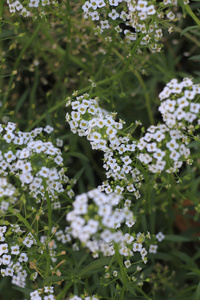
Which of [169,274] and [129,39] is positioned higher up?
[129,39]

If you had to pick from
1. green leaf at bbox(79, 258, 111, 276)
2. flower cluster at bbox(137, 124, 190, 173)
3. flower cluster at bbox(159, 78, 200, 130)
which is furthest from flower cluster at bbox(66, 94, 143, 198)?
green leaf at bbox(79, 258, 111, 276)

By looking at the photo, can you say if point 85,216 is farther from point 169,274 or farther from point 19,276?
point 169,274

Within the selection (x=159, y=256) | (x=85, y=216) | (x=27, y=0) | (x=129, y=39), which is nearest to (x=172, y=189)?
(x=159, y=256)

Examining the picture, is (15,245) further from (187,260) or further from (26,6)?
(26,6)

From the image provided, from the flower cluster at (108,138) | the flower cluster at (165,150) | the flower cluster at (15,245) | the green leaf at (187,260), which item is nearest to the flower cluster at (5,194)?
the flower cluster at (15,245)

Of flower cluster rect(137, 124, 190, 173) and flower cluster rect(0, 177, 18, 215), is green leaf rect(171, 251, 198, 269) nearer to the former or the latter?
flower cluster rect(137, 124, 190, 173)

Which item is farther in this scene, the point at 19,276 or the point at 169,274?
the point at 169,274

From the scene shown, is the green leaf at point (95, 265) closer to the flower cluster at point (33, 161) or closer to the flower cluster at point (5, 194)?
the flower cluster at point (33, 161)

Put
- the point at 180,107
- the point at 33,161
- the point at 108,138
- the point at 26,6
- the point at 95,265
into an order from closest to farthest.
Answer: the point at 180,107, the point at 33,161, the point at 108,138, the point at 95,265, the point at 26,6

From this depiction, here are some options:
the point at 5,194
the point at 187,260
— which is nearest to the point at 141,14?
the point at 5,194

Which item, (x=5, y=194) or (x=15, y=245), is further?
(x=15, y=245)

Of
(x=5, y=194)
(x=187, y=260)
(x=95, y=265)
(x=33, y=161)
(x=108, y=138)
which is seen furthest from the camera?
(x=187, y=260)
